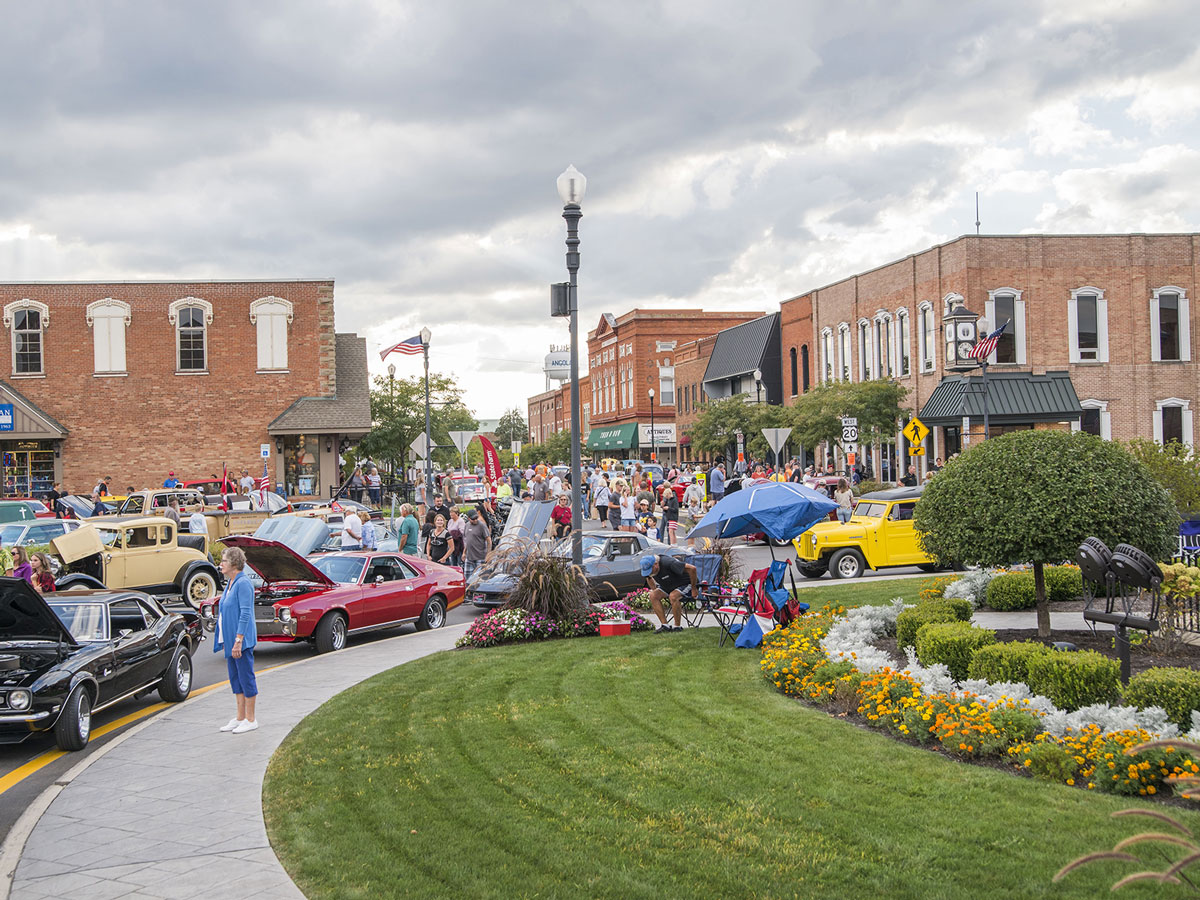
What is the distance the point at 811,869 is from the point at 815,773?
1.66 metres

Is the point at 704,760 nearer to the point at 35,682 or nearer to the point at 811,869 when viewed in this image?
the point at 811,869

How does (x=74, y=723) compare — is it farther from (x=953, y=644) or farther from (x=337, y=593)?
(x=953, y=644)

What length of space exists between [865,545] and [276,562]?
11.8m

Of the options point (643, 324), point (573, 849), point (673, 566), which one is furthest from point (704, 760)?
point (643, 324)

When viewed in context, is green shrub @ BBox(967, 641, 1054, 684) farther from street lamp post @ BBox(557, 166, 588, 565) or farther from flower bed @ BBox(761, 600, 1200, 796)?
street lamp post @ BBox(557, 166, 588, 565)

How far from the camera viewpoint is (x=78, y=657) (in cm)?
960

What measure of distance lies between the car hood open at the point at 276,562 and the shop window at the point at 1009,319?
31515 millimetres

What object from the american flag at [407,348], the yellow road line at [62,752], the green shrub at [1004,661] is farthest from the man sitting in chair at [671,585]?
the american flag at [407,348]

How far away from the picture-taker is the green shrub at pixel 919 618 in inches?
424

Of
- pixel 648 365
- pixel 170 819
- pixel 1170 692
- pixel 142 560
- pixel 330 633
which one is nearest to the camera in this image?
pixel 170 819

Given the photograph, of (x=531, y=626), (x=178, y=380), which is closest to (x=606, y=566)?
(x=531, y=626)

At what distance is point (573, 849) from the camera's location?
5992mm

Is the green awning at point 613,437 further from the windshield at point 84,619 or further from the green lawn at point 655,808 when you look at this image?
the green lawn at point 655,808

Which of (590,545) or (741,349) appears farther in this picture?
(741,349)
